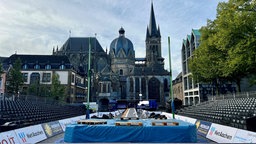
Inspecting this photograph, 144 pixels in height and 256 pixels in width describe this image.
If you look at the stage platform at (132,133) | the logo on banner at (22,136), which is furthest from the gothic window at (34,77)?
the stage platform at (132,133)

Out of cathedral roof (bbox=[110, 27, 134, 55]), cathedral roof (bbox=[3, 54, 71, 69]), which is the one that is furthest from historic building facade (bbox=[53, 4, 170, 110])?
cathedral roof (bbox=[3, 54, 71, 69])

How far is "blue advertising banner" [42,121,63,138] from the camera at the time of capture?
46.9ft

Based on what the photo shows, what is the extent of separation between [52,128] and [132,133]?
8.22m

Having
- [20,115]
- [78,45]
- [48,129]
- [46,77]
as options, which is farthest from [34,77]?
[48,129]

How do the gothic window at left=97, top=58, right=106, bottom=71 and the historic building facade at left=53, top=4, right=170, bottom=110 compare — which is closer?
the historic building facade at left=53, top=4, right=170, bottom=110

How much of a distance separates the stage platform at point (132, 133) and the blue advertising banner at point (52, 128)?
11.9 ft

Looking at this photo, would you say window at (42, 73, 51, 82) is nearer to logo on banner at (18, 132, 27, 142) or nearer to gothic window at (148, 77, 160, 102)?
gothic window at (148, 77, 160, 102)

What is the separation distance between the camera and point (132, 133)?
1142cm

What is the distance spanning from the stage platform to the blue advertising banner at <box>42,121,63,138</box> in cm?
363

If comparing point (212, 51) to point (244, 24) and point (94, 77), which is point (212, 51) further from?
point (94, 77)

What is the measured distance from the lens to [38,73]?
2256 inches

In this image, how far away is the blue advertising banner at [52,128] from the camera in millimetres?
14305

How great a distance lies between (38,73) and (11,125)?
51408mm

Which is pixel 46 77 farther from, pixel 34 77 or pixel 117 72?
pixel 117 72
